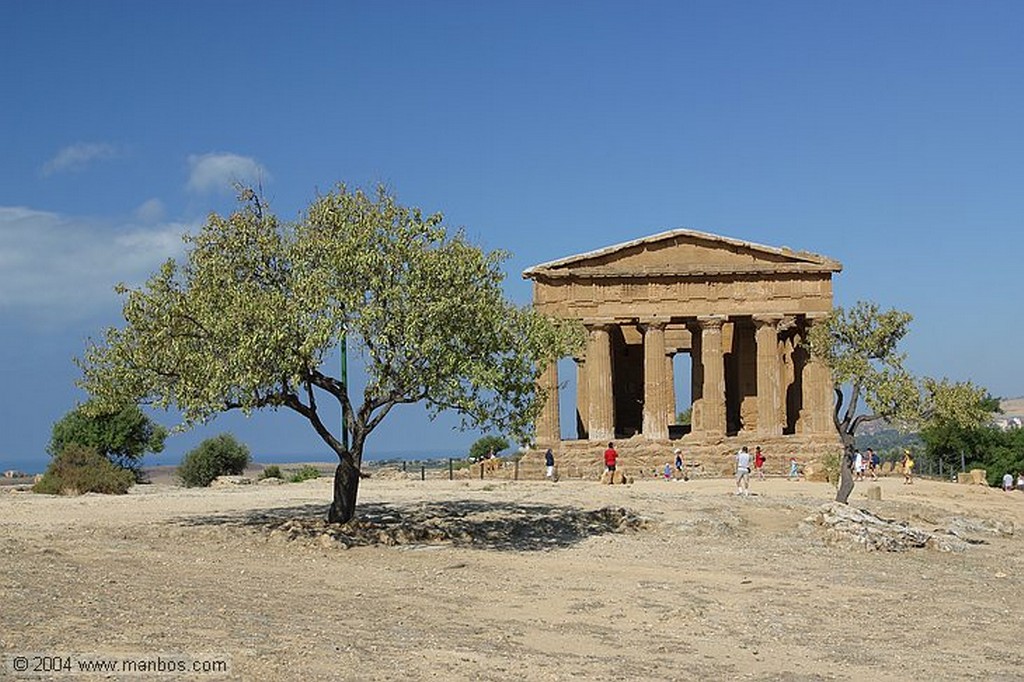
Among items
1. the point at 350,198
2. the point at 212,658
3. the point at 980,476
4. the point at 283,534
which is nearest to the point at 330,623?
the point at 212,658

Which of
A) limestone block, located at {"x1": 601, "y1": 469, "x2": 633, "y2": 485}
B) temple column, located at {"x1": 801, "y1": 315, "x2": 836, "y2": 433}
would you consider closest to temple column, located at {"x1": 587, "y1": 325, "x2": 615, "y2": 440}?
temple column, located at {"x1": 801, "y1": 315, "x2": 836, "y2": 433}

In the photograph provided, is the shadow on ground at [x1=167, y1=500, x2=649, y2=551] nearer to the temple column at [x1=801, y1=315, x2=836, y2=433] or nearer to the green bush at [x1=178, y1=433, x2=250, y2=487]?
the temple column at [x1=801, y1=315, x2=836, y2=433]

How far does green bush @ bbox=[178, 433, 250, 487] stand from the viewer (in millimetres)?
53750

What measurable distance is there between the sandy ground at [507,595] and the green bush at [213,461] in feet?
76.4

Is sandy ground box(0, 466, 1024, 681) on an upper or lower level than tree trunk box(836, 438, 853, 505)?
lower

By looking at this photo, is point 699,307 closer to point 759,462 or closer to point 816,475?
point 759,462

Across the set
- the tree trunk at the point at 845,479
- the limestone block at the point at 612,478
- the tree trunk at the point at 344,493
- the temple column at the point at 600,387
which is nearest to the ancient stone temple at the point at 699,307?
the temple column at the point at 600,387

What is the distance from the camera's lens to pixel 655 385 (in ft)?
161

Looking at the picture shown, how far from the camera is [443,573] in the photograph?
19.7 metres

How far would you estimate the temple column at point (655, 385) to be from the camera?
48625mm

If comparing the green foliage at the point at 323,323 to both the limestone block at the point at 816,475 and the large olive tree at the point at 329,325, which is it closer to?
the large olive tree at the point at 329,325

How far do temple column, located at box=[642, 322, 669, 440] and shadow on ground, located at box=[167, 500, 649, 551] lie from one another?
64.9 feet

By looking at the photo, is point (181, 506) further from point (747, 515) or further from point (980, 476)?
point (980, 476)

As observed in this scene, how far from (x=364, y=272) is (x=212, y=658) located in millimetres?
11123
